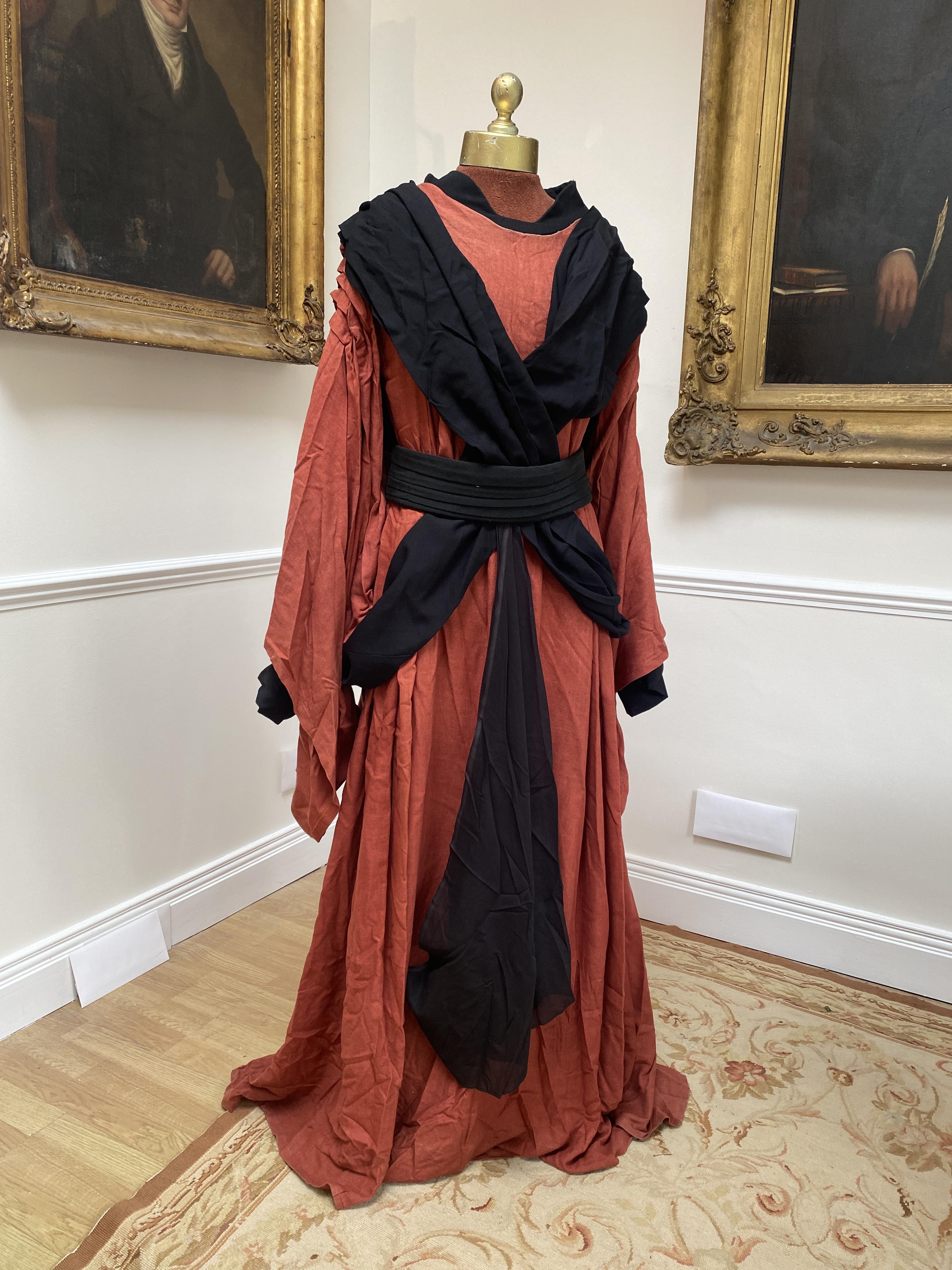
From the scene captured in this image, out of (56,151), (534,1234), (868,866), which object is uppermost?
(56,151)

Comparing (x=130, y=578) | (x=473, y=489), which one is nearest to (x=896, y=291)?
(x=473, y=489)

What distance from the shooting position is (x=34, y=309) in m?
1.58

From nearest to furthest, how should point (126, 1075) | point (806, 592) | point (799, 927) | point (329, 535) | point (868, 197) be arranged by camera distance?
1. point (329, 535)
2. point (126, 1075)
3. point (868, 197)
4. point (806, 592)
5. point (799, 927)

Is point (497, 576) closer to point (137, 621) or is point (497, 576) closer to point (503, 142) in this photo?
point (503, 142)

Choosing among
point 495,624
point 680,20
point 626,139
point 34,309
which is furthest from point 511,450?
point 680,20

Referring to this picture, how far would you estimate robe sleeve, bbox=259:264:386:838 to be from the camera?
1318 millimetres

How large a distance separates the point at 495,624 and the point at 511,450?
26 centimetres

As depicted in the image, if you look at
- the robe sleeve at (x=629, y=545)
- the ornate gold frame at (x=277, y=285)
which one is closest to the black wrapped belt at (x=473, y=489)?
the robe sleeve at (x=629, y=545)

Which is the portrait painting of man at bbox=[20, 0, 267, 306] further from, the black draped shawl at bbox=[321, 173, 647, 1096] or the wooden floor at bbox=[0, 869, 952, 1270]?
the wooden floor at bbox=[0, 869, 952, 1270]

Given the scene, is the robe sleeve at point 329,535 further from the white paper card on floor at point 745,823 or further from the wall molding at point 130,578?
the white paper card on floor at point 745,823

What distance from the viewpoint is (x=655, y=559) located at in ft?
7.22

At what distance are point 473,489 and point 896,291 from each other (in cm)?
107

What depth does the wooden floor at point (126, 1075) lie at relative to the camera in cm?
140

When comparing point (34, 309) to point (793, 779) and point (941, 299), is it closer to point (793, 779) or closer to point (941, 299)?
point (941, 299)
